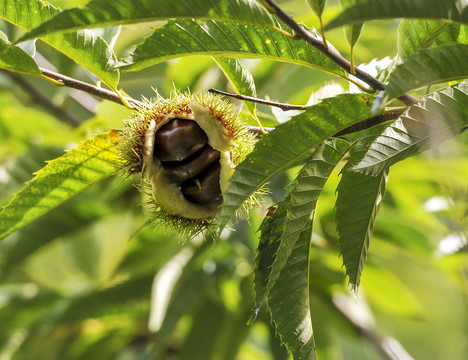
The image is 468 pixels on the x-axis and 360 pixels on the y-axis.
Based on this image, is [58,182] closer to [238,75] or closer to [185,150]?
[185,150]

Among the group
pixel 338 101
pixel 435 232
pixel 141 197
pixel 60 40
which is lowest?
pixel 435 232

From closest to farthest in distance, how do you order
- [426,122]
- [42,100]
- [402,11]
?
A: 1. [402,11]
2. [426,122]
3. [42,100]

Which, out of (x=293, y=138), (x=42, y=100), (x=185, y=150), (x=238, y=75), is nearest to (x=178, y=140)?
(x=185, y=150)

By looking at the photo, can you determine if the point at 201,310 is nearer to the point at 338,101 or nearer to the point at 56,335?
the point at 56,335

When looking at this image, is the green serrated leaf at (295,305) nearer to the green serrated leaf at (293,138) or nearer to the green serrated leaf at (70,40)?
the green serrated leaf at (293,138)

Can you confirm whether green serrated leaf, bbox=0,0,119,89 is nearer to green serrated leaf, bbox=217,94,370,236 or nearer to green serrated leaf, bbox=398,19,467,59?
green serrated leaf, bbox=217,94,370,236

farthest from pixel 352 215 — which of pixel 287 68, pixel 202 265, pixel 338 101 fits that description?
pixel 287 68

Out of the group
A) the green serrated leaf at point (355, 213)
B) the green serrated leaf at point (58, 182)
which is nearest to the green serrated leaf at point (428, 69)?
the green serrated leaf at point (355, 213)
